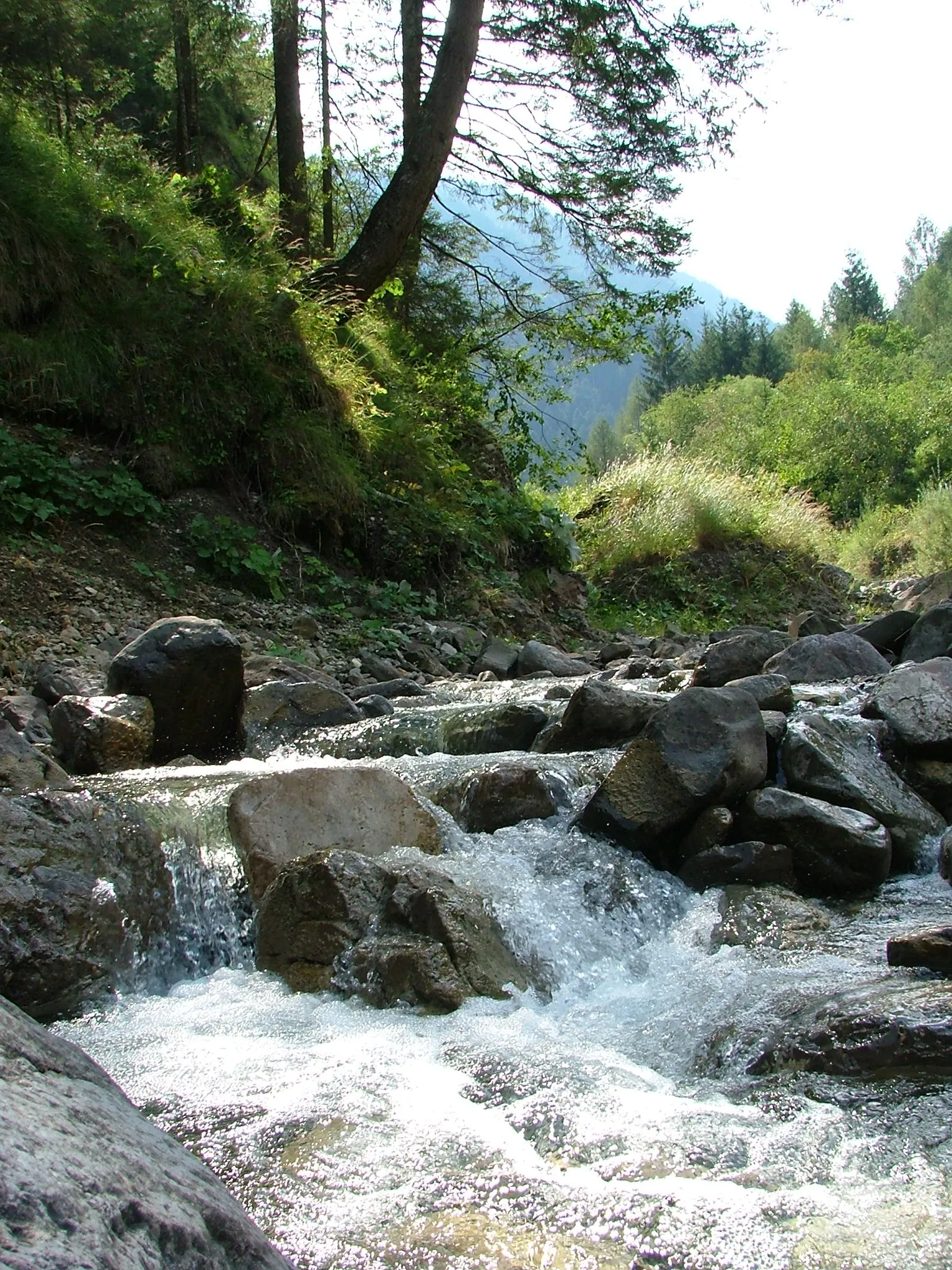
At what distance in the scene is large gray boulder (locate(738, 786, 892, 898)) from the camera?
3.50m

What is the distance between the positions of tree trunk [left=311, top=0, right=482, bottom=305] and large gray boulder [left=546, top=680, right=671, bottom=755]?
22.9ft

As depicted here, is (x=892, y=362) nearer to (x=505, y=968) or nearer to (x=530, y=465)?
(x=530, y=465)

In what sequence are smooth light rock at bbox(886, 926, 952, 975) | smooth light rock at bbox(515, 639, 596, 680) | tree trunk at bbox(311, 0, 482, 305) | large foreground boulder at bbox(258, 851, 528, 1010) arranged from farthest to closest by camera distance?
1. tree trunk at bbox(311, 0, 482, 305)
2. smooth light rock at bbox(515, 639, 596, 680)
3. large foreground boulder at bbox(258, 851, 528, 1010)
4. smooth light rock at bbox(886, 926, 952, 975)

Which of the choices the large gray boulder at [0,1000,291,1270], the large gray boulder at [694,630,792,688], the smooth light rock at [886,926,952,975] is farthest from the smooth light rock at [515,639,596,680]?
the large gray boulder at [0,1000,291,1270]

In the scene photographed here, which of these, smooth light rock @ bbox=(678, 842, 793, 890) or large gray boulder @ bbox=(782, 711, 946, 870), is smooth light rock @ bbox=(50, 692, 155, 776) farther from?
large gray boulder @ bbox=(782, 711, 946, 870)

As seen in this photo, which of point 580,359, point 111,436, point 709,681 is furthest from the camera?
point 580,359

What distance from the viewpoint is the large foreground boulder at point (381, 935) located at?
8.82 ft

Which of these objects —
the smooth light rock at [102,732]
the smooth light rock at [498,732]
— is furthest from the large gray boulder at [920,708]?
the smooth light rock at [102,732]

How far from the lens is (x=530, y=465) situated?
12445mm

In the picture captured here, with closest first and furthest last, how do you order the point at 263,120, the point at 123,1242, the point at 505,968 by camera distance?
the point at 123,1242 → the point at 505,968 → the point at 263,120

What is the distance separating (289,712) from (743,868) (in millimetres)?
2703

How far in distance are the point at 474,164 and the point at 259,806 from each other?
35.1ft

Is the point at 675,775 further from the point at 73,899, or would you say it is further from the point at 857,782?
the point at 73,899

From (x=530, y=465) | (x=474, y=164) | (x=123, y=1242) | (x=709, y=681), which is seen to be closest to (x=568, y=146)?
(x=474, y=164)
